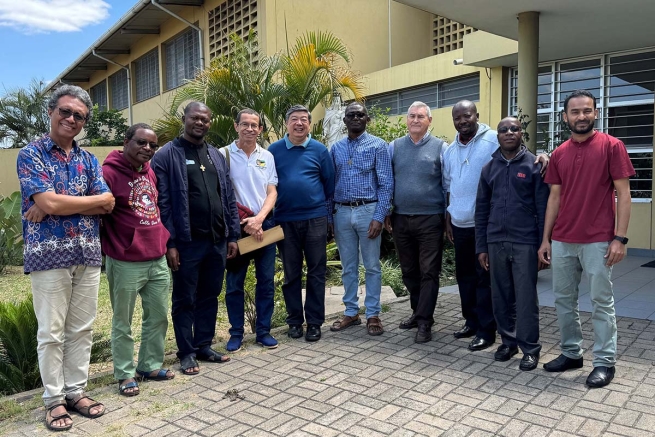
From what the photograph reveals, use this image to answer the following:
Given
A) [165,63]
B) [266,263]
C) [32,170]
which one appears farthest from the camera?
[165,63]

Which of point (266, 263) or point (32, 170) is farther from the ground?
point (32, 170)

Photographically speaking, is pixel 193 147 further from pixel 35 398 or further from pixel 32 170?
pixel 35 398

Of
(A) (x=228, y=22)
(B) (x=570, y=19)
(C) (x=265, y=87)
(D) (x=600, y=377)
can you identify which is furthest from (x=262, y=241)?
(A) (x=228, y=22)

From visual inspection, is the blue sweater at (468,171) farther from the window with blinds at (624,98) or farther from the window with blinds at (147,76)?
the window with blinds at (147,76)

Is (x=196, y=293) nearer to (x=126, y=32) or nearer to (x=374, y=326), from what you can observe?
(x=374, y=326)

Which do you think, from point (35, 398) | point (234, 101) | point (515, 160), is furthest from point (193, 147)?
point (234, 101)

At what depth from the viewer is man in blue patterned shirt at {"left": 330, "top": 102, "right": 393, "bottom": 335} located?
504 cm

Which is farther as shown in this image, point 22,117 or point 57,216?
point 22,117

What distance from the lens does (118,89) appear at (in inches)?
951

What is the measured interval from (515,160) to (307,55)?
5.10 metres

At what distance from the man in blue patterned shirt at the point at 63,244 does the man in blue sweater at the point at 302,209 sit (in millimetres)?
1753

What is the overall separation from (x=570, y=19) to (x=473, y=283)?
15.5 feet

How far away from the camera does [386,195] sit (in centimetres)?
503

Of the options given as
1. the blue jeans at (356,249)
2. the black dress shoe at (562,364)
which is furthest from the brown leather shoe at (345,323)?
the black dress shoe at (562,364)
